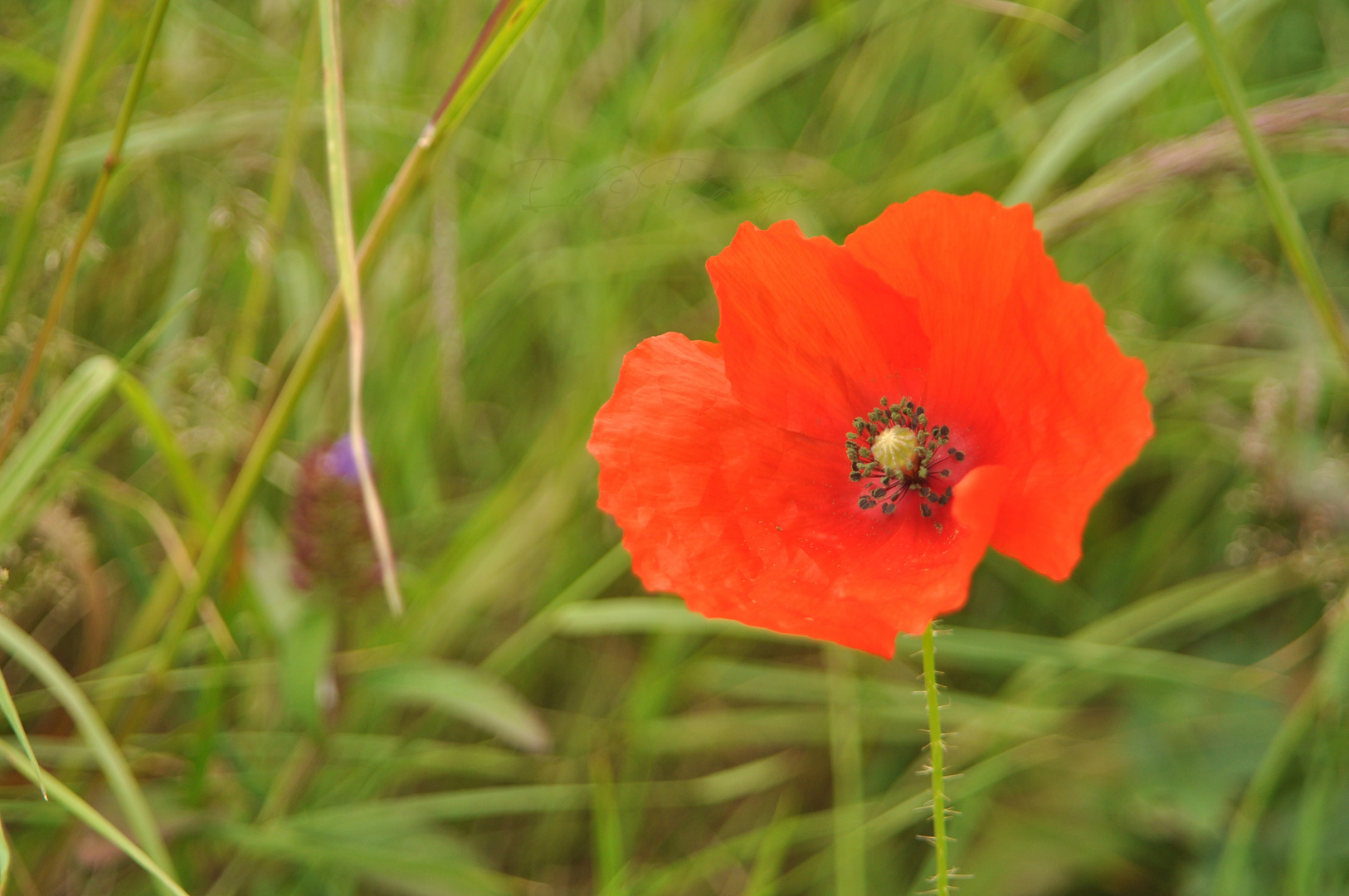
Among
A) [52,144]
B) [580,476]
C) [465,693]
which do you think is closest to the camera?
[52,144]

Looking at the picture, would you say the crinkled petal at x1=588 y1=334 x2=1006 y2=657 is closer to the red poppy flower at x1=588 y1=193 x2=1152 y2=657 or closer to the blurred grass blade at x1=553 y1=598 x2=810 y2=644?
the red poppy flower at x1=588 y1=193 x2=1152 y2=657

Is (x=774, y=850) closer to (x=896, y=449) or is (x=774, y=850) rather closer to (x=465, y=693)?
(x=465, y=693)

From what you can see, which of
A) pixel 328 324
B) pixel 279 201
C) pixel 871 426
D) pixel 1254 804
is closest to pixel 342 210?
pixel 328 324

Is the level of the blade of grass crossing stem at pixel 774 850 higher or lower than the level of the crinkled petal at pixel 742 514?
lower

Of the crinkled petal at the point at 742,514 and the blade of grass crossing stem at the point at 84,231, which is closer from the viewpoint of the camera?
the crinkled petal at the point at 742,514

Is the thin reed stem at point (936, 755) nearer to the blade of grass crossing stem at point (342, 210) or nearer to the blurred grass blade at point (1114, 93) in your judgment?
the blade of grass crossing stem at point (342, 210)

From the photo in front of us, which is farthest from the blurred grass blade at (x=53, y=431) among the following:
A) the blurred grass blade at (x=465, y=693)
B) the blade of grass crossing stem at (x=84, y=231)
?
the blurred grass blade at (x=465, y=693)

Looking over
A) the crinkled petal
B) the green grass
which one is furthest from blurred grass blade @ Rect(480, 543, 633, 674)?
the crinkled petal
